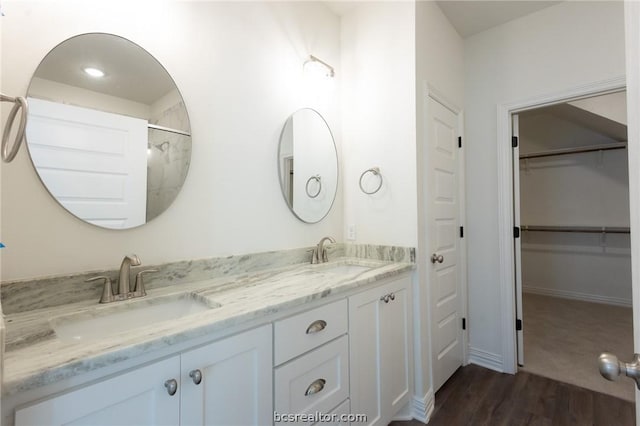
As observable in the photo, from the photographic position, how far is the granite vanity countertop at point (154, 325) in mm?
614

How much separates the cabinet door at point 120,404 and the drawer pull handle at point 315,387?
53 cm

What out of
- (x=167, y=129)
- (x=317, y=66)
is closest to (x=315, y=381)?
(x=167, y=129)

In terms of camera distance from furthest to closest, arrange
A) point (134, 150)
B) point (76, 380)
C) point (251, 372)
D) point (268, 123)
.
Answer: point (268, 123) < point (134, 150) < point (251, 372) < point (76, 380)

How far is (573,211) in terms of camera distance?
13.0ft

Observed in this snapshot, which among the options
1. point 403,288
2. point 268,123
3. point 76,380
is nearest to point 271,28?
point 268,123

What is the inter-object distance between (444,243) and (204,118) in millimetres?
1805

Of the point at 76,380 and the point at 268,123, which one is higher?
the point at 268,123

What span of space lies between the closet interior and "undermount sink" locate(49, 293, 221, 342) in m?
2.90

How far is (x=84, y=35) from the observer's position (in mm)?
1092

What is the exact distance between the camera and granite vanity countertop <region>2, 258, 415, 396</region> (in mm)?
614

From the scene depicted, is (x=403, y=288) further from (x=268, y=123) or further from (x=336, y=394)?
(x=268, y=123)

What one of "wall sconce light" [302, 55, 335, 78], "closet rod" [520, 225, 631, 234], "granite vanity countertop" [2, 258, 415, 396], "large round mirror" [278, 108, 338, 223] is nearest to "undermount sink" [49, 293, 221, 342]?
"granite vanity countertop" [2, 258, 415, 396]

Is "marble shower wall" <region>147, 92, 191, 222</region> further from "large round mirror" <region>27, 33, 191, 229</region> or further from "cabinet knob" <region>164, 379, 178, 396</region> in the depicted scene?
"cabinet knob" <region>164, 379, 178, 396</region>

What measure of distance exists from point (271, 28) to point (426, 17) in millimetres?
1069
